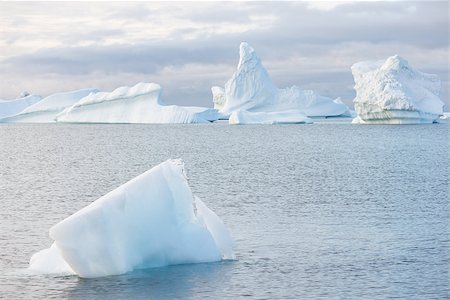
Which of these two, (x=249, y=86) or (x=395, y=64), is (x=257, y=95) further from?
(x=395, y=64)

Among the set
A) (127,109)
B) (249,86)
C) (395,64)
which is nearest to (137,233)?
(395,64)

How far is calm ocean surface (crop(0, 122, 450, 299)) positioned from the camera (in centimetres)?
1239

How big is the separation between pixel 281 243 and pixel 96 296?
5018mm

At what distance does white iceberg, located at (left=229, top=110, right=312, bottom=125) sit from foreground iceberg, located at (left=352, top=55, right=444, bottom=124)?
18.0m

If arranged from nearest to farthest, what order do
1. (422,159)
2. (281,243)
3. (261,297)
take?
(261,297), (281,243), (422,159)

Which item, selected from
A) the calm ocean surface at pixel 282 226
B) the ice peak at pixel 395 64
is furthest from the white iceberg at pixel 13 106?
the calm ocean surface at pixel 282 226

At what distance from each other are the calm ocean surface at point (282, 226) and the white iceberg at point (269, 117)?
44.1 meters

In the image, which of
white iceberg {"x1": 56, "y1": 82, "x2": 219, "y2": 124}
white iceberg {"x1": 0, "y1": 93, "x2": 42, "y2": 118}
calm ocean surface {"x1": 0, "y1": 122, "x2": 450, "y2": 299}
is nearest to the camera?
calm ocean surface {"x1": 0, "y1": 122, "x2": 450, "y2": 299}

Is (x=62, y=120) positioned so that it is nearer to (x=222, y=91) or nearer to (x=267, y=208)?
(x=222, y=91)

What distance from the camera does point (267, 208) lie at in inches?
835

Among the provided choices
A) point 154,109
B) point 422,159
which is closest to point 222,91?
point 154,109

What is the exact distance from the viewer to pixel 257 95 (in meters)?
84.6

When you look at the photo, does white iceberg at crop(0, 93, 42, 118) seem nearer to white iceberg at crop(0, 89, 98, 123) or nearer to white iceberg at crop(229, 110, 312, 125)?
white iceberg at crop(0, 89, 98, 123)

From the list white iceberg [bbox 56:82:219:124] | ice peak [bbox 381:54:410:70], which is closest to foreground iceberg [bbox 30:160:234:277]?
ice peak [bbox 381:54:410:70]
